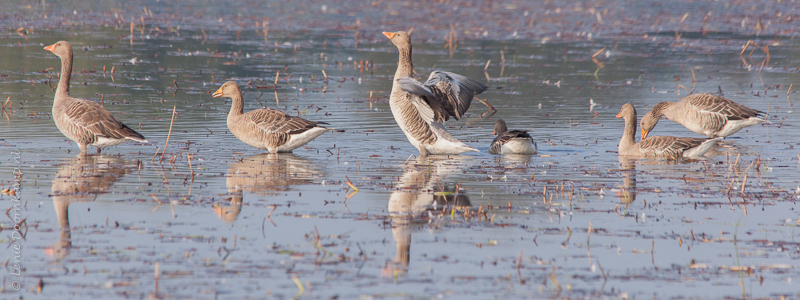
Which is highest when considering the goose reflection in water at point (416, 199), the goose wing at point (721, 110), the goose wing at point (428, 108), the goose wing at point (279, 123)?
the goose wing at point (721, 110)

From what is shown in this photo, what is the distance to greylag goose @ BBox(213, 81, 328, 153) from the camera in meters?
14.1

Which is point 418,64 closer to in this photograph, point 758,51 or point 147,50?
point 147,50

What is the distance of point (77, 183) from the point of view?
1086 centimetres

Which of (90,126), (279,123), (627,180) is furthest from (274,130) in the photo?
(627,180)

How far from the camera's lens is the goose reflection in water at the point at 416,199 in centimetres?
805

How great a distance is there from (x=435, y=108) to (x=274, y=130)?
2667 mm

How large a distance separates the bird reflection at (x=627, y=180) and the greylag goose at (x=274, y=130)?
4.73 m

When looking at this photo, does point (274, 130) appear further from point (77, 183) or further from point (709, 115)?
point (709, 115)

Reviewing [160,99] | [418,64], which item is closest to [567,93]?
[418,64]

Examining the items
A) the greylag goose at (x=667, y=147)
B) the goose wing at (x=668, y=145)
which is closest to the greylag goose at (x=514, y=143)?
the greylag goose at (x=667, y=147)

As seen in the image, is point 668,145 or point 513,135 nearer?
point 513,135

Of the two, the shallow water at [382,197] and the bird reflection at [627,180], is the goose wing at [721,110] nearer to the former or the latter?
the shallow water at [382,197]

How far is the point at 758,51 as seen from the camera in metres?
31.8

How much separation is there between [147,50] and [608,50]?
15982 mm
